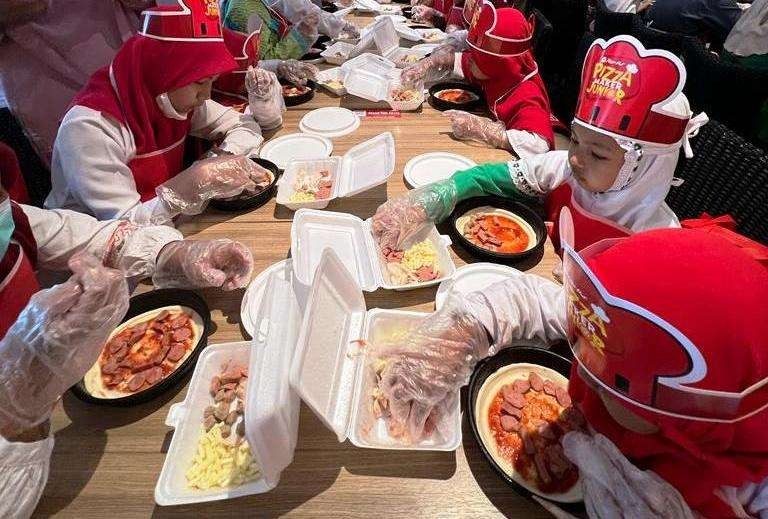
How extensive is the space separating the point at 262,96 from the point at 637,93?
66.3 inches

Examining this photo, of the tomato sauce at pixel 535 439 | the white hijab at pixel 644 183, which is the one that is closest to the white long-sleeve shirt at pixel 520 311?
the tomato sauce at pixel 535 439

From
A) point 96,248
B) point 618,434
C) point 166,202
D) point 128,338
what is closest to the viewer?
point 618,434

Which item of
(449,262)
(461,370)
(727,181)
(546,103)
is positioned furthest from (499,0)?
(461,370)

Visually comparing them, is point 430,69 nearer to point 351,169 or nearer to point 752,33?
point 351,169

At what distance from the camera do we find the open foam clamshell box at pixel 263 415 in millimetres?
666

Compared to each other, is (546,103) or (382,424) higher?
(546,103)

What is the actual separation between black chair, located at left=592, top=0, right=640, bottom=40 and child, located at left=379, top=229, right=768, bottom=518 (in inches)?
128

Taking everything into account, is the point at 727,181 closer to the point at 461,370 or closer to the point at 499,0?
the point at 461,370

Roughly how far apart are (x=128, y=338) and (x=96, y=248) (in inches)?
15.0

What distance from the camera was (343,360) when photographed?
925 millimetres

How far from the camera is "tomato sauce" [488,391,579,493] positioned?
0.78m

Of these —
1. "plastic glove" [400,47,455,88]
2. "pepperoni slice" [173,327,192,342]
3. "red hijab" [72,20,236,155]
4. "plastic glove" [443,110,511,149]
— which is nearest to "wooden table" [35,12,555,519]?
"pepperoni slice" [173,327,192,342]

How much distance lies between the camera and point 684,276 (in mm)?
559

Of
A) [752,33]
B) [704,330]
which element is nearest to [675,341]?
[704,330]
